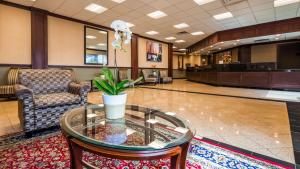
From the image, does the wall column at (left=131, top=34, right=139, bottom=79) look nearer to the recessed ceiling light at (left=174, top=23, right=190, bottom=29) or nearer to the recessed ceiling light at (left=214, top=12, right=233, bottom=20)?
the recessed ceiling light at (left=174, top=23, right=190, bottom=29)

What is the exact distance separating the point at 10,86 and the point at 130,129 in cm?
534

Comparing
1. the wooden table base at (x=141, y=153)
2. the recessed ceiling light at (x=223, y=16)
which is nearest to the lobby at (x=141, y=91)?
the wooden table base at (x=141, y=153)

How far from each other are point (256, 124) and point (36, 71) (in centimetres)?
403

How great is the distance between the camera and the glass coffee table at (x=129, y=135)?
3.17 ft

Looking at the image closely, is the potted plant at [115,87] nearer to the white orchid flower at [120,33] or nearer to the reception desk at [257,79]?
the white orchid flower at [120,33]

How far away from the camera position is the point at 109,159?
5.39 feet

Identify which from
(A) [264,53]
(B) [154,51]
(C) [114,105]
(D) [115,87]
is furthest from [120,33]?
(A) [264,53]

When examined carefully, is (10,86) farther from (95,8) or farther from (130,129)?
(130,129)

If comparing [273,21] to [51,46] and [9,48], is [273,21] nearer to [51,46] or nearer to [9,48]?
[51,46]

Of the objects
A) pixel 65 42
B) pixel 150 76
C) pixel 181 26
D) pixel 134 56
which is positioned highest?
pixel 181 26

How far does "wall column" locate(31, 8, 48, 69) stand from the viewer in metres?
5.87

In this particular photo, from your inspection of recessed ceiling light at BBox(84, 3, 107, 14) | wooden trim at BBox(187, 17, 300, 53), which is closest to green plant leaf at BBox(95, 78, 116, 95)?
recessed ceiling light at BBox(84, 3, 107, 14)

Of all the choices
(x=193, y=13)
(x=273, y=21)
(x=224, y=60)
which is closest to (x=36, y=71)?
(x=193, y=13)

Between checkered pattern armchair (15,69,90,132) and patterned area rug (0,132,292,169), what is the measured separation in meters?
0.45
